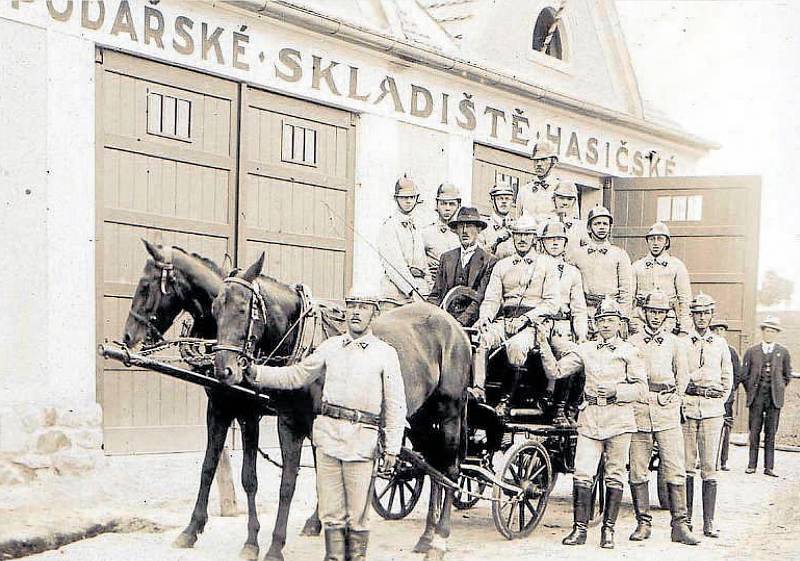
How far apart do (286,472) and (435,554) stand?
134 cm

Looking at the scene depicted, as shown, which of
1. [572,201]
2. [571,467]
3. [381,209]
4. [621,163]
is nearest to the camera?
[571,467]

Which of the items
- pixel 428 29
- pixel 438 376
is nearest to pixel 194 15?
pixel 428 29

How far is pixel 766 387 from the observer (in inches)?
504

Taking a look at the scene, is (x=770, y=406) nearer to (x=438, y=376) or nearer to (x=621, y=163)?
(x=621, y=163)

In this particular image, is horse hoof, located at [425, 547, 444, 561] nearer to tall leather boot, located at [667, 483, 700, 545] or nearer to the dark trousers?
tall leather boot, located at [667, 483, 700, 545]

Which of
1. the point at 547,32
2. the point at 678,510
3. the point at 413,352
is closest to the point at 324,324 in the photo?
the point at 413,352

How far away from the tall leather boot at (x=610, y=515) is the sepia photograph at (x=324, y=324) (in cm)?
4

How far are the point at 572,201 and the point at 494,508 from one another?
139 inches

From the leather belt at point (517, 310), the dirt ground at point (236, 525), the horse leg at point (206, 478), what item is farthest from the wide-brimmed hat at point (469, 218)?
the horse leg at point (206, 478)

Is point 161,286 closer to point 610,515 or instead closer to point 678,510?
point 610,515

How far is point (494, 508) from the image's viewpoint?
7.36 m

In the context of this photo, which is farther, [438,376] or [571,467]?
[571,467]

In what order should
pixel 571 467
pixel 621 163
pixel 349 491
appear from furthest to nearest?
pixel 621 163 → pixel 571 467 → pixel 349 491

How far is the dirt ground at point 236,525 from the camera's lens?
697 centimetres
